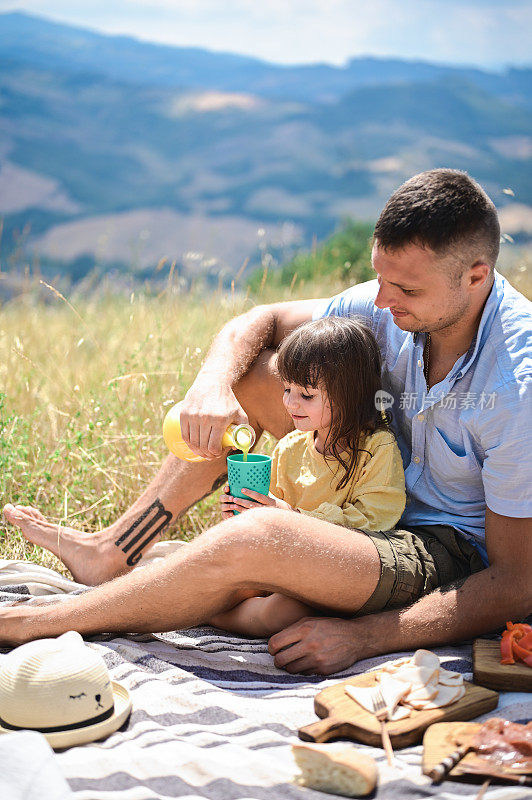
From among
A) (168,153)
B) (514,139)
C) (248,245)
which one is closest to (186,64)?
(168,153)

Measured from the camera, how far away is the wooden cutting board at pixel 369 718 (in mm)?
1947

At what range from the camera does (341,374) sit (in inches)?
106

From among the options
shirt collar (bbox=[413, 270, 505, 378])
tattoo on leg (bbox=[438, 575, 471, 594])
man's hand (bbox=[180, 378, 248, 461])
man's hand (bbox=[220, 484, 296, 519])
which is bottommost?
tattoo on leg (bbox=[438, 575, 471, 594])

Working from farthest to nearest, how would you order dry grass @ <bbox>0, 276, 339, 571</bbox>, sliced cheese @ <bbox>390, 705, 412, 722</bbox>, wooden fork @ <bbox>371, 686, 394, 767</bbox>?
dry grass @ <bbox>0, 276, 339, 571</bbox> → sliced cheese @ <bbox>390, 705, 412, 722</bbox> → wooden fork @ <bbox>371, 686, 394, 767</bbox>

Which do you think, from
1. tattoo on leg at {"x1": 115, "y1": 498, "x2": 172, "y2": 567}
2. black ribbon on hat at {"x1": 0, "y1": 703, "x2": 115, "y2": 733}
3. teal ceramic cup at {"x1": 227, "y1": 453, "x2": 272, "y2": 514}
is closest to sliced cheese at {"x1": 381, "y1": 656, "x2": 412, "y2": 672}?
teal ceramic cup at {"x1": 227, "y1": 453, "x2": 272, "y2": 514}

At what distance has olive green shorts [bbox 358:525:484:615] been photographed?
8.05 ft

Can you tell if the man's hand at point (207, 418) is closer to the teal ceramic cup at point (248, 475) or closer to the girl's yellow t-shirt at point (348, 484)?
the teal ceramic cup at point (248, 475)

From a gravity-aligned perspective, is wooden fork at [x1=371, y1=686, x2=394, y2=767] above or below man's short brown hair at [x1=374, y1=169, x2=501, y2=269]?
below

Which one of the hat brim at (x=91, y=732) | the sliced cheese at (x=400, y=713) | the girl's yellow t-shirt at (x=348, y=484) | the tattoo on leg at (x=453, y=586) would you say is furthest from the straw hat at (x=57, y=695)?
the tattoo on leg at (x=453, y=586)

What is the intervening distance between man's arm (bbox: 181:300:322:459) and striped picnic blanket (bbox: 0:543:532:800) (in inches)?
25.7

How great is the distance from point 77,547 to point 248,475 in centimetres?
105

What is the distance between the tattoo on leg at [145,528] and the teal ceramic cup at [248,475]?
71 centimetres

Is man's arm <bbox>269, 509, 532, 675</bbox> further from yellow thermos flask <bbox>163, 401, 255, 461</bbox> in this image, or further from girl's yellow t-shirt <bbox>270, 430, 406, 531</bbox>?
yellow thermos flask <bbox>163, 401, 255, 461</bbox>

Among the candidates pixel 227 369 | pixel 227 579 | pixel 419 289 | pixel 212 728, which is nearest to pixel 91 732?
pixel 212 728
